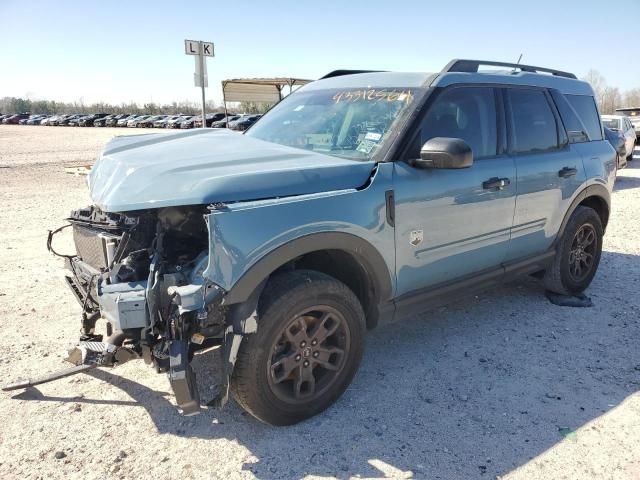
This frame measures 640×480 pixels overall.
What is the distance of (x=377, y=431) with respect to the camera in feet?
9.15

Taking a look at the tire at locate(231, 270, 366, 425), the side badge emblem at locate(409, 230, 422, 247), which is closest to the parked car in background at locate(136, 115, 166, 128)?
the side badge emblem at locate(409, 230, 422, 247)

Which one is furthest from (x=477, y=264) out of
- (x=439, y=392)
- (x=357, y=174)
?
(x=357, y=174)

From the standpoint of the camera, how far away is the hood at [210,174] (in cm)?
242

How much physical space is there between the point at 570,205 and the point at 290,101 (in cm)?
265

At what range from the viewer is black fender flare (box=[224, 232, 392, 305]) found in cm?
242

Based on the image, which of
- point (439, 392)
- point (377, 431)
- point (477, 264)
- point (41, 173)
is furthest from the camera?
point (41, 173)

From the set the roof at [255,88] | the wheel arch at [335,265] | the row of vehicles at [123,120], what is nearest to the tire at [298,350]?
the wheel arch at [335,265]

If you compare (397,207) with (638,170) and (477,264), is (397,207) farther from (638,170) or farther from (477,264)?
(638,170)

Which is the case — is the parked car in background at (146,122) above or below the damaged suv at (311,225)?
above

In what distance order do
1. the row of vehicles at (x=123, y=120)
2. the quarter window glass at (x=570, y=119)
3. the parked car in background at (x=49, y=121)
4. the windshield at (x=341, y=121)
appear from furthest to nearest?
the parked car in background at (x=49, y=121) < the row of vehicles at (x=123, y=120) < the quarter window glass at (x=570, y=119) < the windshield at (x=341, y=121)

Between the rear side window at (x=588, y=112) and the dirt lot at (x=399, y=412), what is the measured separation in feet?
5.59

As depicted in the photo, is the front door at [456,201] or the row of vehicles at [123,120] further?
the row of vehicles at [123,120]

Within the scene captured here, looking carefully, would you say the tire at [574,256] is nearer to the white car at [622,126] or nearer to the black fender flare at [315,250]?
the black fender flare at [315,250]

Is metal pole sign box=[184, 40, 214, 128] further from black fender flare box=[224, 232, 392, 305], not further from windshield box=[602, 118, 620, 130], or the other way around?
windshield box=[602, 118, 620, 130]
